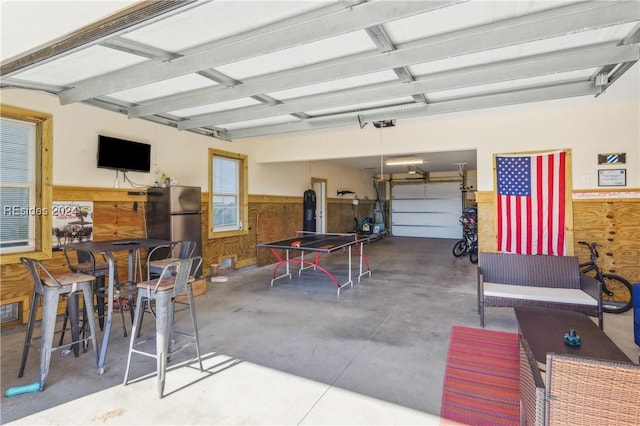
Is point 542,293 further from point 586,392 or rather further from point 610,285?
point 586,392

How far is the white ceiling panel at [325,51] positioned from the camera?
2076mm

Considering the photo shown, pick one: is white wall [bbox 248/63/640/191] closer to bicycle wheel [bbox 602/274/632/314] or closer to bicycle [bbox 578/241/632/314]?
bicycle [bbox 578/241/632/314]

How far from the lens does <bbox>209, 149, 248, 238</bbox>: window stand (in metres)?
6.22

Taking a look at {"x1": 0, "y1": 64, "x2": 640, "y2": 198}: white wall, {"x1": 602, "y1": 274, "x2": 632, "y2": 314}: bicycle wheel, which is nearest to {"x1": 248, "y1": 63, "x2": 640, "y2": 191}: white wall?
{"x1": 0, "y1": 64, "x2": 640, "y2": 198}: white wall

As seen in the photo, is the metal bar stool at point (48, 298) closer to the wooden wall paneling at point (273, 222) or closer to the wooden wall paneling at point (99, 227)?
the wooden wall paneling at point (99, 227)

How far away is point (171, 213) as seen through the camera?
185 inches

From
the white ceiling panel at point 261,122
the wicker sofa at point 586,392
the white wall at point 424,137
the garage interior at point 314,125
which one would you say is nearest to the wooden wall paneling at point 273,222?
the garage interior at point 314,125

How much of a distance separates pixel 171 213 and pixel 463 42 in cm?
419

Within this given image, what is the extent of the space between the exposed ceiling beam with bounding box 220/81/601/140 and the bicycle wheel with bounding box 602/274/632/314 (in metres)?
2.51

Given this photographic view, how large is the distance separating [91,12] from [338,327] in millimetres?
3494

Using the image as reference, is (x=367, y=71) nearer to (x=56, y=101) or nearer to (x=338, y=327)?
(x=338, y=327)

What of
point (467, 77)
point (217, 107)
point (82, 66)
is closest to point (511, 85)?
point (467, 77)

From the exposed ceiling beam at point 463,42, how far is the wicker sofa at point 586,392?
2.09 m

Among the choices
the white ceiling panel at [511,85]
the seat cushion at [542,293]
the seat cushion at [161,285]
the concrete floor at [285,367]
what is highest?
the white ceiling panel at [511,85]
